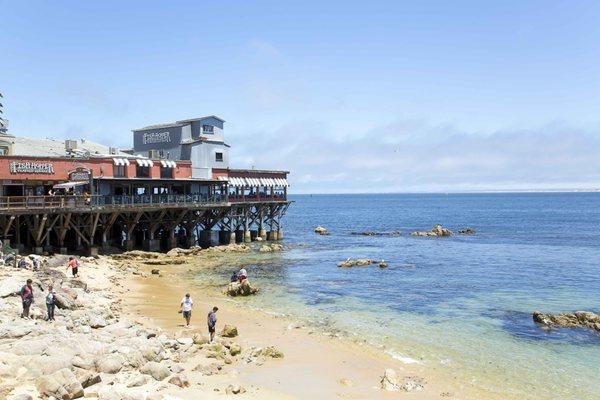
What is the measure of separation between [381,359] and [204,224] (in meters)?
41.7

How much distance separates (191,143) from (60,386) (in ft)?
146

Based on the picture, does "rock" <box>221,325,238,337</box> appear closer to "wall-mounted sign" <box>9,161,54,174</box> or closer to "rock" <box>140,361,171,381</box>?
"rock" <box>140,361,171,381</box>

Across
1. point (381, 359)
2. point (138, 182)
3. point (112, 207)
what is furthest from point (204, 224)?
point (381, 359)

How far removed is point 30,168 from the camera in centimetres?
4150

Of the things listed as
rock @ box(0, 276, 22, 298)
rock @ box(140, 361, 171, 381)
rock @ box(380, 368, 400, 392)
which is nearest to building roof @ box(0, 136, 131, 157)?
rock @ box(0, 276, 22, 298)

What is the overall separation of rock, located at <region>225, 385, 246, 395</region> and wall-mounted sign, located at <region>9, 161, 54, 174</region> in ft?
106

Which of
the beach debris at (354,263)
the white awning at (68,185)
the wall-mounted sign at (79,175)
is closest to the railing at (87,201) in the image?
the white awning at (68,185)

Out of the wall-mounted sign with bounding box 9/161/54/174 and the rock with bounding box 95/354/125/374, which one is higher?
the wall-mounted sign with bounding box 9/161/54/174

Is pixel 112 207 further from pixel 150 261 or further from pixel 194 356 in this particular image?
pixel 194 356

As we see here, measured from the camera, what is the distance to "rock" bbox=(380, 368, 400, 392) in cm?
1758

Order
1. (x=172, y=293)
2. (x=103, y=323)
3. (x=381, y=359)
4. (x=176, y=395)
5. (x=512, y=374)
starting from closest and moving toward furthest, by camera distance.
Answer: (x=176, y=395)
(x=512, y=374)
(x=381, y=359)
(x=103, y=323)
(x=172, y=293)

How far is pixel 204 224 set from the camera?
2363 inches

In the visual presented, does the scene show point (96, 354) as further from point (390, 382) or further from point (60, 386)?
point (390, 382)

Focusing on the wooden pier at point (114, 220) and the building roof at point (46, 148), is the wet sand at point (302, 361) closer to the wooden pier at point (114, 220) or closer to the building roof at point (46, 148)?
the wooden pier at point (114, 220)
